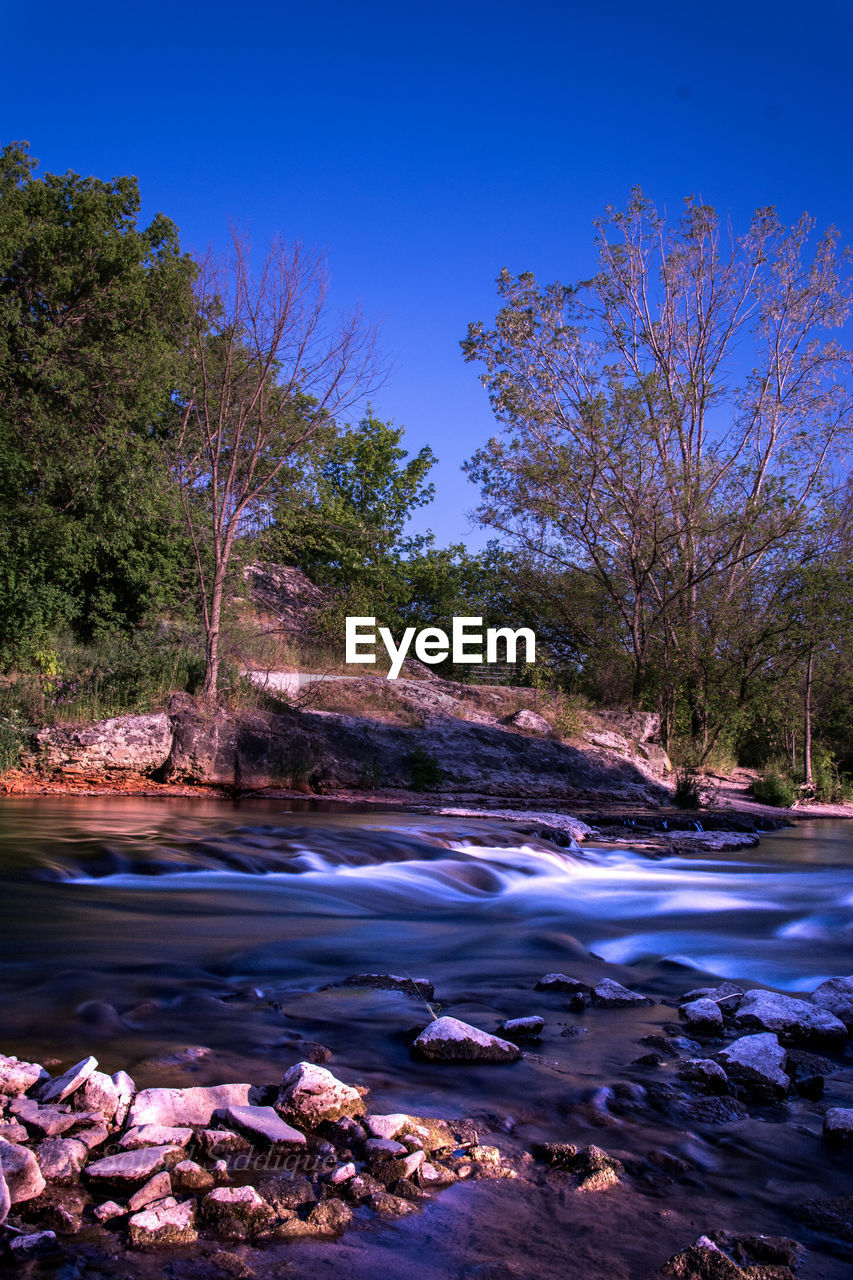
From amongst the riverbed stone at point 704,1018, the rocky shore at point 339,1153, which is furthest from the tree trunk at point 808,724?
the rocky shore at point 339,1153

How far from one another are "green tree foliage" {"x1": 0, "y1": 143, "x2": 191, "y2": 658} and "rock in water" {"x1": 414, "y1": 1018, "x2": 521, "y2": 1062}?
50.7 ft

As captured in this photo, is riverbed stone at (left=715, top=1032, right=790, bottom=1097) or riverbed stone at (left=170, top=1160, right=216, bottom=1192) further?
riverbed stone at (left=715, top=1032, right=790, bottom=1097)

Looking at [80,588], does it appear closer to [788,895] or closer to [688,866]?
[688,866]

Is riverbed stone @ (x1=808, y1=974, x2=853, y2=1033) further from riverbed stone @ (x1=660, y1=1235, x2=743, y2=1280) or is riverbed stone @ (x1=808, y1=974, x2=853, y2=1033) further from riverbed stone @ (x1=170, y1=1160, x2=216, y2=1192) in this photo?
riverbed stone @ (x1=170, y1=1160, x2=216, y2=1192)

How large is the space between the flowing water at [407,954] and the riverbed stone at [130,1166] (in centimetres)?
50

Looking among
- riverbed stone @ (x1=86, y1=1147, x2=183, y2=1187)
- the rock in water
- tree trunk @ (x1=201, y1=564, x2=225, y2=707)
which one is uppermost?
tree trunk @ (x1=201, y1=564, x2=225, y2=707)

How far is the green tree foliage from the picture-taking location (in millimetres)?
18297

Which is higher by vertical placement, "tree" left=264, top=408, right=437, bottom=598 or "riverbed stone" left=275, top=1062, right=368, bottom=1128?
"tree" left=264, top=408, right=437, bottom=598

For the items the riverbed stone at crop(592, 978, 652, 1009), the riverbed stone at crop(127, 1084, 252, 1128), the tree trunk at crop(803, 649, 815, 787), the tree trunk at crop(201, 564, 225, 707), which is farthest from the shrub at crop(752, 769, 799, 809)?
the riverbed stone at crop(127, 1084, 252, 1128)

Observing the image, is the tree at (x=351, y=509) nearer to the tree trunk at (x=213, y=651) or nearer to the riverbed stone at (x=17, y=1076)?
the tree trunk at (x=213, y=651)

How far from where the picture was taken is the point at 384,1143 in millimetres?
2811

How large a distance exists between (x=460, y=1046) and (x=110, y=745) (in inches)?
454

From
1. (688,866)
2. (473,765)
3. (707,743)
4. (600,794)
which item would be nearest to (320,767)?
(473,765)

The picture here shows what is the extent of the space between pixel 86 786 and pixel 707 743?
14.8 meters
